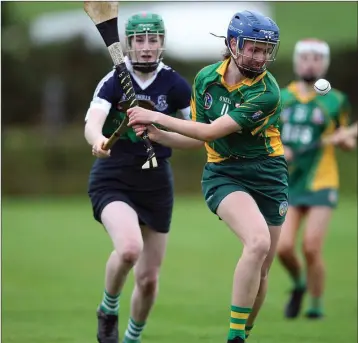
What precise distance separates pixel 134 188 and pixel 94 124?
2.24ft

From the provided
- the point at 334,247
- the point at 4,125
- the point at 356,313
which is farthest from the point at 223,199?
the point at 4,125

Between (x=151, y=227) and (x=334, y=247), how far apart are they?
895cm

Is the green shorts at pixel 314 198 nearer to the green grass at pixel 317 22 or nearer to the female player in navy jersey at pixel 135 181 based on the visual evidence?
the female player in navy jersey at pixel 135 181

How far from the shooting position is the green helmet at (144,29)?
693 centimetres

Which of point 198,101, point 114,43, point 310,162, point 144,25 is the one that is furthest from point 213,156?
point 310,162

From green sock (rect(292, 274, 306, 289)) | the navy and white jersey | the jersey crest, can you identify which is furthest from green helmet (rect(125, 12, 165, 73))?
green sock (rect(292, 274, 306, 289))

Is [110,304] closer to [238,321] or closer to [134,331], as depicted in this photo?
[134,331]

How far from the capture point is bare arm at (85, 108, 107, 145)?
673 cm

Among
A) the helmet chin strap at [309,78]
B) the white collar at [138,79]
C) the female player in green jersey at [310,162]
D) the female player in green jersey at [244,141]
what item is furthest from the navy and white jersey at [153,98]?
the helmet chin strap at [309,78]

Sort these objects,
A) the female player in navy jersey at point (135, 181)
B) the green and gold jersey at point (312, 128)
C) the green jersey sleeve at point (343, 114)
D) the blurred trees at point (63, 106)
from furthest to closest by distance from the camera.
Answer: the blurred trees at point (63, 106), the green jersey sleeve at point (343, 114), the green and gold jersey at point (312, 128), the female player in navy jersey at point (135, 181)

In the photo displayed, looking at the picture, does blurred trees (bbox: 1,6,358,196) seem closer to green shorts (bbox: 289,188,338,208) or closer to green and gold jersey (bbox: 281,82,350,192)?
green and gold jersey (bbox: 281,82,350,192)

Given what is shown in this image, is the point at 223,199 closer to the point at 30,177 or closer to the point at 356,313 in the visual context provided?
the point at 356,313

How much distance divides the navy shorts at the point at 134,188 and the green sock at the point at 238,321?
1.41 metres

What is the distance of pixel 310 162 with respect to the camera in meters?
9.98
